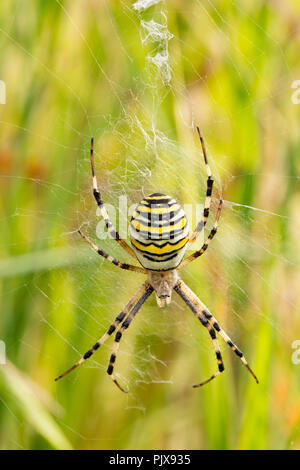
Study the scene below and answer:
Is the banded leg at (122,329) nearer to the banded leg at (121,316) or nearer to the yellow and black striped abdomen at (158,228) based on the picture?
the banded leg at (121,316)

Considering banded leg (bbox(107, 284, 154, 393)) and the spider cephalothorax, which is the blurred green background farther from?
the spider cephalothorax

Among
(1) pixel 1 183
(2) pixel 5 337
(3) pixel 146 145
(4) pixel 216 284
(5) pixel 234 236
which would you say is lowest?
(2) pixel 5 337

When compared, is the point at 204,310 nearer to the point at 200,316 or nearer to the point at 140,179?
the point at 200,316

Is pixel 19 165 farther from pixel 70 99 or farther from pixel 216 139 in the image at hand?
pixel 216 139

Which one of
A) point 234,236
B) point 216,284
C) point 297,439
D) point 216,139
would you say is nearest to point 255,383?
point 297,439

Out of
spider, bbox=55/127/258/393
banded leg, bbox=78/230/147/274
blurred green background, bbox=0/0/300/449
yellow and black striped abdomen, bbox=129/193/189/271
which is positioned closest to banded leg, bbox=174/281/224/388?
spider, bbox=55/127/258/393
